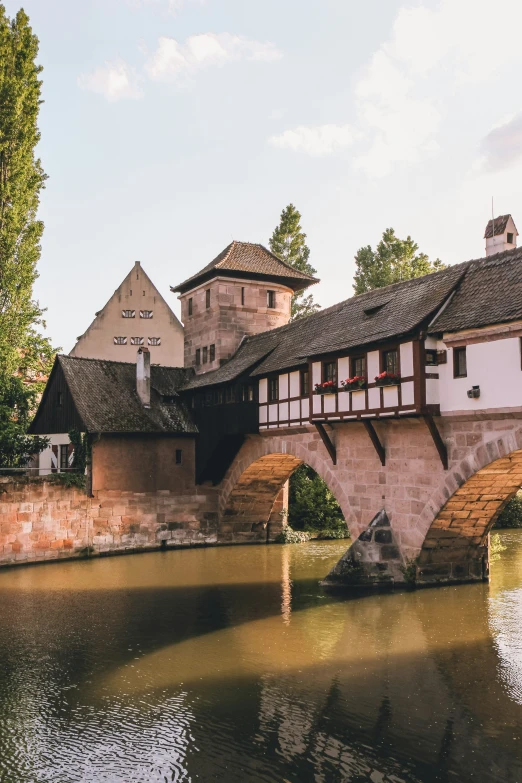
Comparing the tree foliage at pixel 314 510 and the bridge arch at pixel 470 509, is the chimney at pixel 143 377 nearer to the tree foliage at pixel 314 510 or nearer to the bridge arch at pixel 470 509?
the tree foliage at pixel 314 510

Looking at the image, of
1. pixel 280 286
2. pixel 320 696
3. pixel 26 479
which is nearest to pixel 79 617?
pixel 320 696

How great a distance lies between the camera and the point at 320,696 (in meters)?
11.5

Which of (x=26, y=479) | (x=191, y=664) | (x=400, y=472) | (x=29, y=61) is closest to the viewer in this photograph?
(x=191, y=664)

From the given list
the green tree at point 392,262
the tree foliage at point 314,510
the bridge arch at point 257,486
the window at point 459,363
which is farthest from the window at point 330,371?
the green tree at point 392,262

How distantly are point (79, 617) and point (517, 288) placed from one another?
1165 cm

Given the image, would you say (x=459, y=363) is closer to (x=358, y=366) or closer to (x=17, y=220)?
(x=358, y=366)

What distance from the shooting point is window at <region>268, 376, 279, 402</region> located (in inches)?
985

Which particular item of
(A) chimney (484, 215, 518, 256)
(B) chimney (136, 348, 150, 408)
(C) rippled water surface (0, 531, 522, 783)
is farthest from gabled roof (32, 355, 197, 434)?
(A) chimney (484, 215, 518, 256)

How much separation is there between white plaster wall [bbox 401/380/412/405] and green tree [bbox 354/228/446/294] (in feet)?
79.5

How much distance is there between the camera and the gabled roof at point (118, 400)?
27641mm

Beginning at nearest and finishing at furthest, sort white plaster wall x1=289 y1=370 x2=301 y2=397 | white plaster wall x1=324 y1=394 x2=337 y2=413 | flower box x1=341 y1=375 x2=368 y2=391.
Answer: flower box x1=341 y1=375 x2=368 y2=391, white plaster wall x1=324 y1=394 x2=337 y2=413, white plaster wall x1=289 y1=370 x2=301 y2=397

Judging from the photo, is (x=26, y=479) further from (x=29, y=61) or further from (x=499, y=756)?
(x=499, y=756)

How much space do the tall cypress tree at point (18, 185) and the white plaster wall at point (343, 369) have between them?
1460cm

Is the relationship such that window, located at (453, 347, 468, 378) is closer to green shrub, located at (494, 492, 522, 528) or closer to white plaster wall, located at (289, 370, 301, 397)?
white plaster wall, located at (289, 370, 301, 397)
